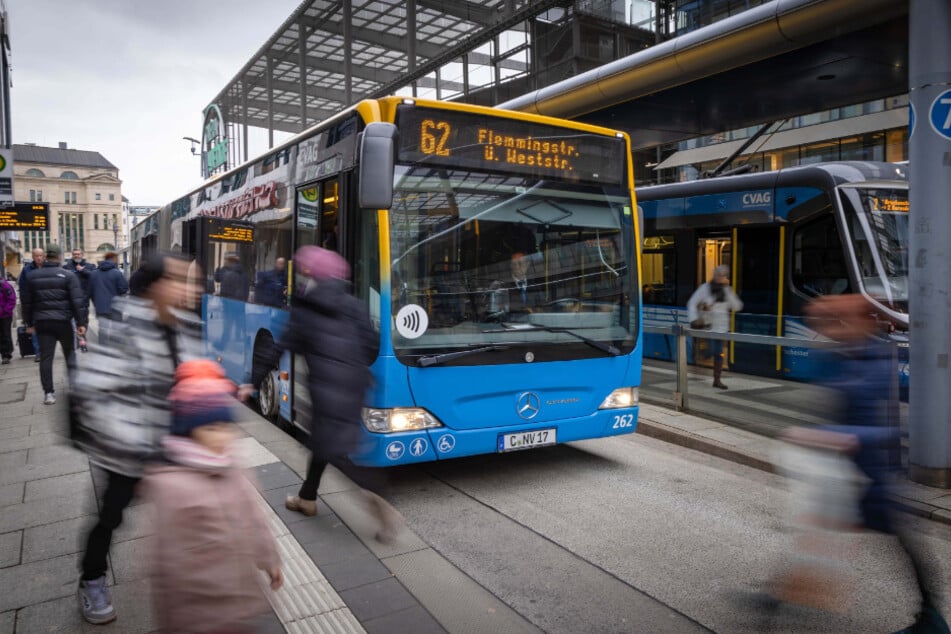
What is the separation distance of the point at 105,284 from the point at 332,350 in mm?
9449

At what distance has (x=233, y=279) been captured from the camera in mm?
8258

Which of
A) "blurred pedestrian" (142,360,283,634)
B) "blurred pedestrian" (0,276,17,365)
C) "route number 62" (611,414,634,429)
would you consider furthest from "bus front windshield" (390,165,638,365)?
"blurred pedestrian" (0,276,17,365)

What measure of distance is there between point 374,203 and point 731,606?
10.3 ft

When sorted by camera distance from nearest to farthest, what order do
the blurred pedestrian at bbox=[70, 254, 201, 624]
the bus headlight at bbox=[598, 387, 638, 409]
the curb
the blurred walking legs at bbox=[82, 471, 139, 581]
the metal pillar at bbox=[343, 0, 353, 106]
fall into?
1. the blurred pedestrian at bbox=[70, 254, 201, 624]
2. the blurred walking legs at bbox=[82, 471, 139, 581]
3. the curb
4. the bus headlight at bbox=[598, 387, 638, 409]
5. the metal pillar at bbox=[343, 0, 353, 106]

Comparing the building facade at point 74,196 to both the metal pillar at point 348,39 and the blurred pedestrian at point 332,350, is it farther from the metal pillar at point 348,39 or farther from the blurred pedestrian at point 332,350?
the blurred pedestrian at point 332,350

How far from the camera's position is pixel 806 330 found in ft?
31.3

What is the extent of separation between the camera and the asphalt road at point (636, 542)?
3600 millimetres

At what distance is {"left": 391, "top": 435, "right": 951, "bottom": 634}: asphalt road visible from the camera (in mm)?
3600

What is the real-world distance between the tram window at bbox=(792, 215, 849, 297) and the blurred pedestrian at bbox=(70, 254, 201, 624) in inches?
355

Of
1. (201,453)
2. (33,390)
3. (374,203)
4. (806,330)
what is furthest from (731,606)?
(33,390)

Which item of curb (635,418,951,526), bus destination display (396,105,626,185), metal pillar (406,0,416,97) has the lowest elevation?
curb (635,418,951,526)

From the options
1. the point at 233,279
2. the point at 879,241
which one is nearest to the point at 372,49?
the point at 233,279

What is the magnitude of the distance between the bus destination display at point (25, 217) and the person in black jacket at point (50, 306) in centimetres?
684

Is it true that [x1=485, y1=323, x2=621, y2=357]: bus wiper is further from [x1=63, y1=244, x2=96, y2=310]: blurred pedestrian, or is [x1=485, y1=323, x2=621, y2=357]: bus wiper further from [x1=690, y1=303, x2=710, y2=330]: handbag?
[x1=63, y1=244, x2=96, y2=310]: blurred pedestrian
